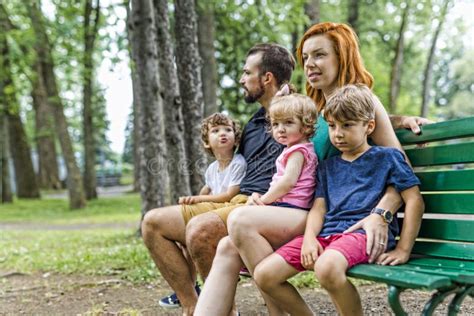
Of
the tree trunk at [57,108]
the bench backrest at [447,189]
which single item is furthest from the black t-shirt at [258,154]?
the tree trunk at [57,108]

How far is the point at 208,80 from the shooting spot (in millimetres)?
11148

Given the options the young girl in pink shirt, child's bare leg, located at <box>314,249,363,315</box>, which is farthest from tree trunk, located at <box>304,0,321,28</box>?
child's bare leg, located at <box>314,249,363,315</box>

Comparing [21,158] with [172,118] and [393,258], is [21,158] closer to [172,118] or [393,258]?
[172,118]

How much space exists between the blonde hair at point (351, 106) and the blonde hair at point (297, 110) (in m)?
0.22

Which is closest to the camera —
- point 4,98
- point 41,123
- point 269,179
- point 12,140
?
point 269,179

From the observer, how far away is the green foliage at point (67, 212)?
47.3 ft

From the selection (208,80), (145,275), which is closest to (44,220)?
(208,80)

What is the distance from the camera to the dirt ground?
4.26 m

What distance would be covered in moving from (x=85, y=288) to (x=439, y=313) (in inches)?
125

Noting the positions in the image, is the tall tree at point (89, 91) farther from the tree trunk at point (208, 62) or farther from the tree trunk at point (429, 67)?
the tree trunk at point (429, 67)

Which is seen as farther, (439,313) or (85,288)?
(85,288)

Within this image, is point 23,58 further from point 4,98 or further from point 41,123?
point 41,123

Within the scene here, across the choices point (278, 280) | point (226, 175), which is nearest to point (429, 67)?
point (226, 175)

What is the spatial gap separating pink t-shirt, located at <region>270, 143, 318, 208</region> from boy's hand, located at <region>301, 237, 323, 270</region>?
0.35 m
